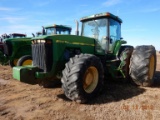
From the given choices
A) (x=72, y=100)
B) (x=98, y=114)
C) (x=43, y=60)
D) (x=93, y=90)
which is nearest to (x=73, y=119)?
(x=98, y=114)

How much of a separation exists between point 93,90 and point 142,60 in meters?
1.97

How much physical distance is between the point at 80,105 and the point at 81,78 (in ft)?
2.11

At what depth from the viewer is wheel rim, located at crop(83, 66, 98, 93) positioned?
15.9 feet

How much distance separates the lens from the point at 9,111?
4.20 meters

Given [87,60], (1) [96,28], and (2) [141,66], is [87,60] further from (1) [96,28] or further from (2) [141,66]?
(1) [96,28]

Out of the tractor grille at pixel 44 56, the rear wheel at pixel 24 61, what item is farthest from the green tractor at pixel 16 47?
the tractor grille at pixel 44 56

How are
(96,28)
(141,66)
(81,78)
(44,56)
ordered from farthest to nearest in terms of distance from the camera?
1. (96,28)
2. (141,66)
3. (44,56)
4. (81,78)

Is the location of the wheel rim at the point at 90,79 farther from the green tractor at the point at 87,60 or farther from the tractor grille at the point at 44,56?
the tractor grille at the point at 44,56

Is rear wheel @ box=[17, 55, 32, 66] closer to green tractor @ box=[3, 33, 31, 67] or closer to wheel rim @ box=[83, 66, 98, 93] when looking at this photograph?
green tractor @ box=[3, 33, 31, 67]

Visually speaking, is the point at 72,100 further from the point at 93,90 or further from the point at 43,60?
the point at 43,60

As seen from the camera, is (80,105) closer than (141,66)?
Yes

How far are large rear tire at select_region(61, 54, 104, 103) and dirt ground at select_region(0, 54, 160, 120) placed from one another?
0.22 meters

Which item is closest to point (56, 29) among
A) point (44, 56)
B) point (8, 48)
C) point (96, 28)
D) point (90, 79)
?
point (8, 48)

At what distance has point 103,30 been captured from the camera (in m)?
6.45
